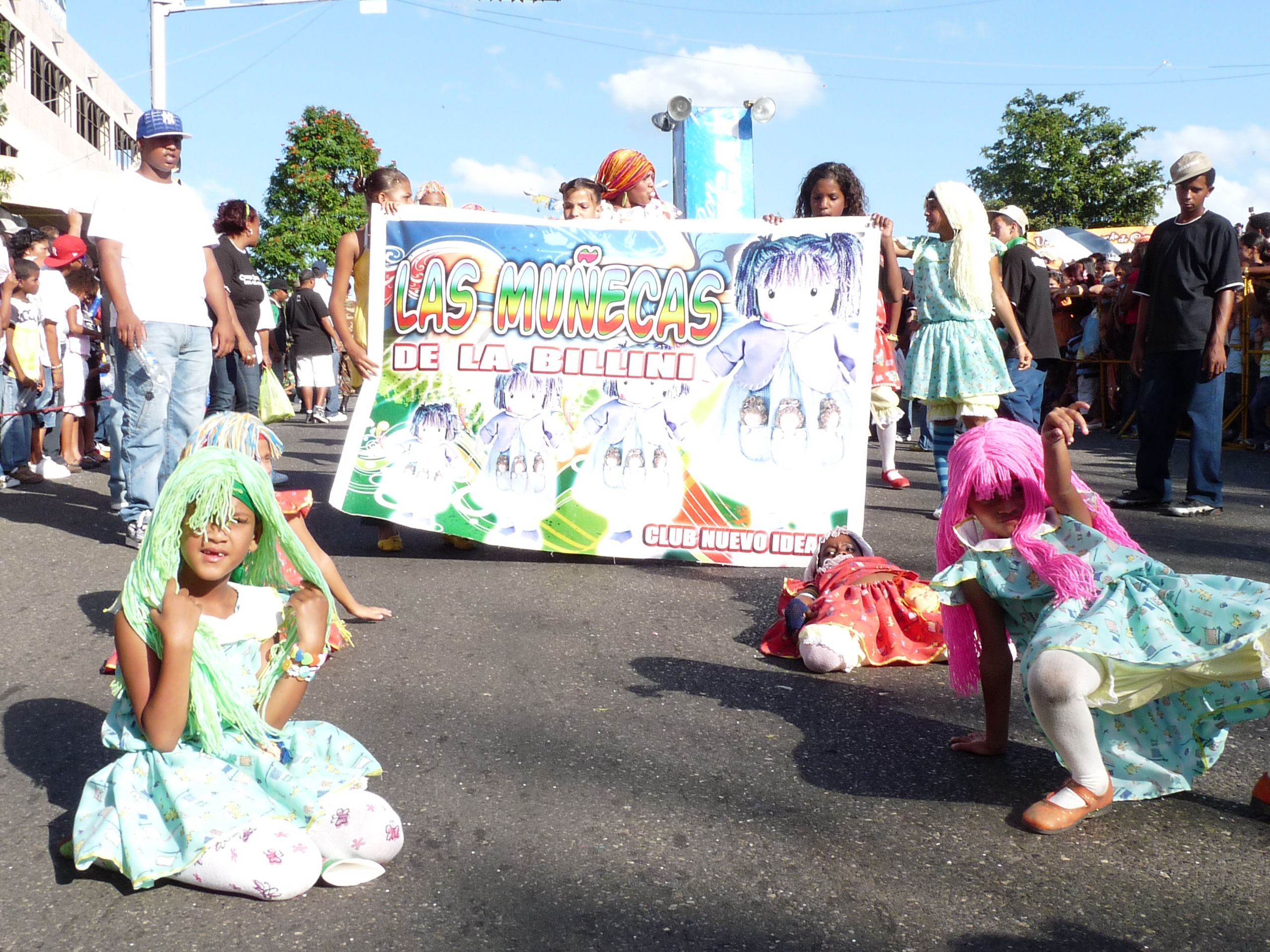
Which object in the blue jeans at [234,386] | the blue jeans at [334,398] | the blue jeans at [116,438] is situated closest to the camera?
the blue jeans at [116,438]

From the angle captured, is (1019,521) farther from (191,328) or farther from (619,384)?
(191,328)

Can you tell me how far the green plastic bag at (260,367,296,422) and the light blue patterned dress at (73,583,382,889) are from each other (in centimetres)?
749

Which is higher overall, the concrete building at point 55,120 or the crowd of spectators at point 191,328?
the concrete building at point 55,120

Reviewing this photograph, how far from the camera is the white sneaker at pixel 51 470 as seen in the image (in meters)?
8.47

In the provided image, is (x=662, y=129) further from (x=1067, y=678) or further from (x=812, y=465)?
(x=1067, y=678)

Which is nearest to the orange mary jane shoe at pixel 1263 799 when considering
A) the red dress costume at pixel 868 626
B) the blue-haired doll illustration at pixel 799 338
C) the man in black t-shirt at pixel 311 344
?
the red dress costume at pixel 868 626

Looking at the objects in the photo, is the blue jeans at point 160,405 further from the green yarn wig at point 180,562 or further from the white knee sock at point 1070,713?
the white knee sock at point 1070,713

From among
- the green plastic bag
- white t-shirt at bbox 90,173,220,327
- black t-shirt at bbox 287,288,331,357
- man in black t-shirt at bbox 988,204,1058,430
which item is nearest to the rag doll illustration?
white t-shirt at bbox 90,173,220,327

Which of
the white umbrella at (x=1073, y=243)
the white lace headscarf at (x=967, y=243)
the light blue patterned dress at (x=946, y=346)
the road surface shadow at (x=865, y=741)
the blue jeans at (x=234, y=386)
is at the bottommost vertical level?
the road surface shadow at (x=865, y=741)

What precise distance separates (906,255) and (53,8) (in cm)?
4889

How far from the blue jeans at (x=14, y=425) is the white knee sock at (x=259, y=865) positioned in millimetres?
6721

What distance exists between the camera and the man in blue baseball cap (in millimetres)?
5648

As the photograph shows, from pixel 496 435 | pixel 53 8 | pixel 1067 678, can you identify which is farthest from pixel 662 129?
pixel 53 8

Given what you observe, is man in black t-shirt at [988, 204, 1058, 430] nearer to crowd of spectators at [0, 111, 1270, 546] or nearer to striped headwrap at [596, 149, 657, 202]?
crowd of spectators at [0, 111, 1270, 546]
